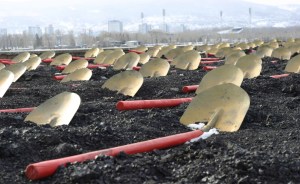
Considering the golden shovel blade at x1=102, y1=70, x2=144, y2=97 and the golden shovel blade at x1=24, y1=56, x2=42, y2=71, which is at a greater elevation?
the golden shovel blade at x1=102, y1=70, x2=144, y2=97

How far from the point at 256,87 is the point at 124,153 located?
128 inches

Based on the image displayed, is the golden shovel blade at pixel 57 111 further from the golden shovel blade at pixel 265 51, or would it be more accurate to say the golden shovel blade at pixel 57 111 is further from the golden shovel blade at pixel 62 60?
the golden shovel blade at pixel 265 51

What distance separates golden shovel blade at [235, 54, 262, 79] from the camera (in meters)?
7.00

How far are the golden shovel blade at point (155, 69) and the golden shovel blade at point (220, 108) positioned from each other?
11.8 ft

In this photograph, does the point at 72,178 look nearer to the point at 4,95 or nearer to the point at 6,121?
the point at 6,121

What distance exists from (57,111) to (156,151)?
141 cm

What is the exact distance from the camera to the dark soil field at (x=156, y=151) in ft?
8.11

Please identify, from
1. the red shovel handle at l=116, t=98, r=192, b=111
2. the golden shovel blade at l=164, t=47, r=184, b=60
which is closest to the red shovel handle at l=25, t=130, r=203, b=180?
the red shovel handle at l=116, t=98, r=192, b=111

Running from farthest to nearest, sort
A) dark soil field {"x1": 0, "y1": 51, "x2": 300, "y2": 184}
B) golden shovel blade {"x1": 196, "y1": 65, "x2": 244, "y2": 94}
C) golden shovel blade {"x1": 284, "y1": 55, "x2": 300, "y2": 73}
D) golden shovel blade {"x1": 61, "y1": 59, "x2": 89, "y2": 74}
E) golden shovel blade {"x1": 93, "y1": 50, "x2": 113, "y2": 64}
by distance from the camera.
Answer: golden shovel blade {"x1": 93, "y1": 50, "x2": 113, "y2": 64} < golden shovel blade {"x1": 61, "y1": 59, "x2": 89, "y2": 74} < golden shovel blade {"x1": 284, "y1": 55, "x2": 300, "y2": 73} < golden shovel blade {"x1": 196, "y1": 65, "x2": 244, "y2": 94} < dark soil field {"x1": 0, "y1": 51, "x2": 300, "y2": 184}

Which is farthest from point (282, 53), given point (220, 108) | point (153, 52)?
point (220, 108)

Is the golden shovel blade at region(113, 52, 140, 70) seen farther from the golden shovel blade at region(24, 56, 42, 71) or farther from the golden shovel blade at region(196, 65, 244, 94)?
the golden shovel blade at region(196, 65, 244, 94)

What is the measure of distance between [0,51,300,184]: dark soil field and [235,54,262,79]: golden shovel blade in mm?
1816

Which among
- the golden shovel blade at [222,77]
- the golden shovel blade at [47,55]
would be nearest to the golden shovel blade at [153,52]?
the golden shovel blade at [47,55]

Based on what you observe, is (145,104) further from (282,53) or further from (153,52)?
(153,52)
